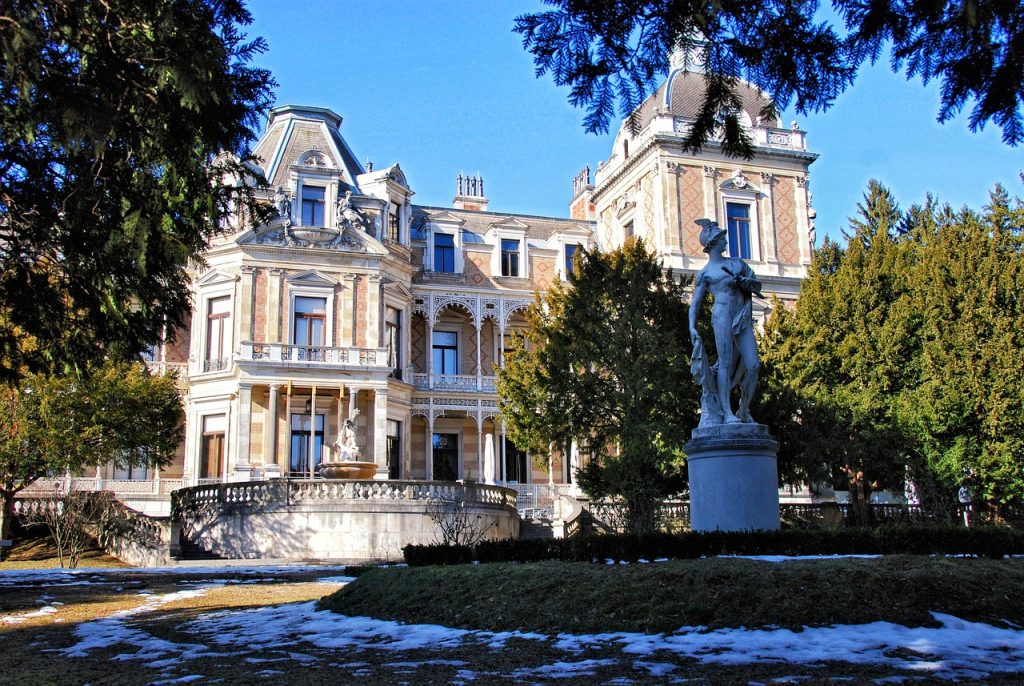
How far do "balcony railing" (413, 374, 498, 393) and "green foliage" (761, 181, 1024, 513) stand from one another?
13668 millimetres

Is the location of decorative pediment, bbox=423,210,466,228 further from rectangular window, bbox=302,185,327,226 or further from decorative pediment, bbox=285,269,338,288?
decorative pediment, bbox=285,269,338,288

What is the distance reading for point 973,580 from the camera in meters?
8.13

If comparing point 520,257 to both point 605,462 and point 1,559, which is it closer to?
point 605,462

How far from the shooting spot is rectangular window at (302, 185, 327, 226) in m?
36.2

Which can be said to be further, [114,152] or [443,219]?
[443,219]

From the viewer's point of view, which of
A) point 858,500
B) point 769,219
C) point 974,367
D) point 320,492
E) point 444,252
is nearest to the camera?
point 974,367

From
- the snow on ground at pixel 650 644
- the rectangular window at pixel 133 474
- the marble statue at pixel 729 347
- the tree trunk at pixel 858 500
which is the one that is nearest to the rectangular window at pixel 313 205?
the rectangular window at pixel 133 474

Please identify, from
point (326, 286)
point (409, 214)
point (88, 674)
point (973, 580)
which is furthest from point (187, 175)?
point (409, 214)

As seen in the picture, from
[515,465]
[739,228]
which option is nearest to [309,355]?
[515,465]

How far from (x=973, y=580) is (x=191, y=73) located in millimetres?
7421

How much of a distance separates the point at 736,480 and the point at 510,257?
29.7 meters

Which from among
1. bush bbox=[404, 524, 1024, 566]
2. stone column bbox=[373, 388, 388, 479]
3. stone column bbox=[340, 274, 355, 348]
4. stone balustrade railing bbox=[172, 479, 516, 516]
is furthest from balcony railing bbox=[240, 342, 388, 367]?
bush bbox=[404, 524, 1024, 566]

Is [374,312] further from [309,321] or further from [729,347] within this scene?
[729,347]

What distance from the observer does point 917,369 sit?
27094 millimetres
